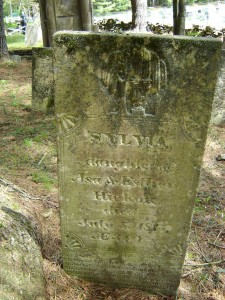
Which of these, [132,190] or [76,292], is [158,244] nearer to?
[132,190]

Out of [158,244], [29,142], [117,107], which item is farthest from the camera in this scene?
[29,142]

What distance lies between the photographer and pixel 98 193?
244 centimetres

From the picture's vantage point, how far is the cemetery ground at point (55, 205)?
9.25ft

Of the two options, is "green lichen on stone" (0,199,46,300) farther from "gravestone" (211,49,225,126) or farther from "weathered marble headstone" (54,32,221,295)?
"gravestone" (211,49,225,126)

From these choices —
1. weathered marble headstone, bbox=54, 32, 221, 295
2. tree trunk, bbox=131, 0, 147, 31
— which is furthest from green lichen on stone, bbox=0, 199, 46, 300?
tree trunk, bbox=131, 0, 147, 31

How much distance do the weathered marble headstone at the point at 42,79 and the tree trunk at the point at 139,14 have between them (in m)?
5.75

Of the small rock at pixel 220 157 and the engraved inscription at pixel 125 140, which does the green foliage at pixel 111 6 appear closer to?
the small rock at pixel 220 157

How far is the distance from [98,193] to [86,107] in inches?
28.0

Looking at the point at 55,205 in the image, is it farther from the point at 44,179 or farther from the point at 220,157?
the point at 220,157

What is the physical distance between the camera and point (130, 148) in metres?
2.24

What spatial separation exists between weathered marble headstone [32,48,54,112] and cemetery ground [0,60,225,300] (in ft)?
0.94

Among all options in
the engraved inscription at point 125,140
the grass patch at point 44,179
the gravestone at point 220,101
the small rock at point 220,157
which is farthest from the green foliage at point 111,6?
the engraved inscription at point 125,140

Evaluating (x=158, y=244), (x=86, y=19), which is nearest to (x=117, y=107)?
(x=158, y=244)

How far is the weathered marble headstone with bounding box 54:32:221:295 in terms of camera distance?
76.6 inches
